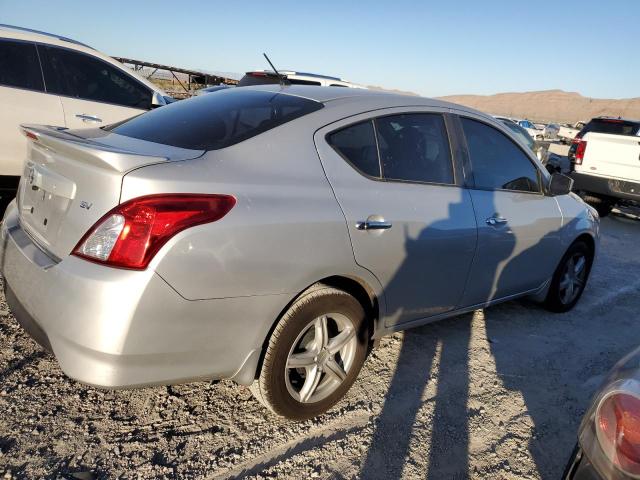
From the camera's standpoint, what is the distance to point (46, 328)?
2.12m

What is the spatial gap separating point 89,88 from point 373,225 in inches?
160

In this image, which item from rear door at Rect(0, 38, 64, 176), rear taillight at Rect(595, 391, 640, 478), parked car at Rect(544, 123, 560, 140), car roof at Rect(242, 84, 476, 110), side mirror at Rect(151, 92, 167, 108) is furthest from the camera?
parked car at Rect(544, 123, 560, 140)

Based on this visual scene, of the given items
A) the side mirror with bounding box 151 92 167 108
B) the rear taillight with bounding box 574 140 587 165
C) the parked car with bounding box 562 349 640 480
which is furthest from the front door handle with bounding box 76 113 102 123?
the rear taillight with bounding box 574 140 587 165

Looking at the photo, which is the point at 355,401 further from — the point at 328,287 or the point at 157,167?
the point at 157,167

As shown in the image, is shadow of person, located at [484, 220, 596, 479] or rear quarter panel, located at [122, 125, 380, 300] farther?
shadow of person, located at [484, 220, 596, 479]

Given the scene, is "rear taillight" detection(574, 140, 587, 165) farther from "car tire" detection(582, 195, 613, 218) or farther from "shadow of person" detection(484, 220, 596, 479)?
"shadow of person" detection(484, 220, 596, 479)

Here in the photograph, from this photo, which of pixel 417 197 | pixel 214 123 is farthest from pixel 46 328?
pixel 417 197

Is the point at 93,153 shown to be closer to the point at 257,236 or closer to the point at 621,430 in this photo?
the point at 257,236

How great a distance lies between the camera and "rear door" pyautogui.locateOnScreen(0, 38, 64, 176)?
472 cm

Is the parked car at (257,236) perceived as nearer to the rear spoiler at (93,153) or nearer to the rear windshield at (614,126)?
the rear spoiler at (93,153)

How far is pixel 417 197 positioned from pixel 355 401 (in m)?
1.23

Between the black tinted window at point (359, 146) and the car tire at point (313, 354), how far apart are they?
26.9 inches

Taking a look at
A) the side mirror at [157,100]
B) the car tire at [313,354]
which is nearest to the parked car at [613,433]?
the car tire at [313,354]

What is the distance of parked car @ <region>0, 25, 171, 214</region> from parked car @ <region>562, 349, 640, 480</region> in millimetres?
4930
